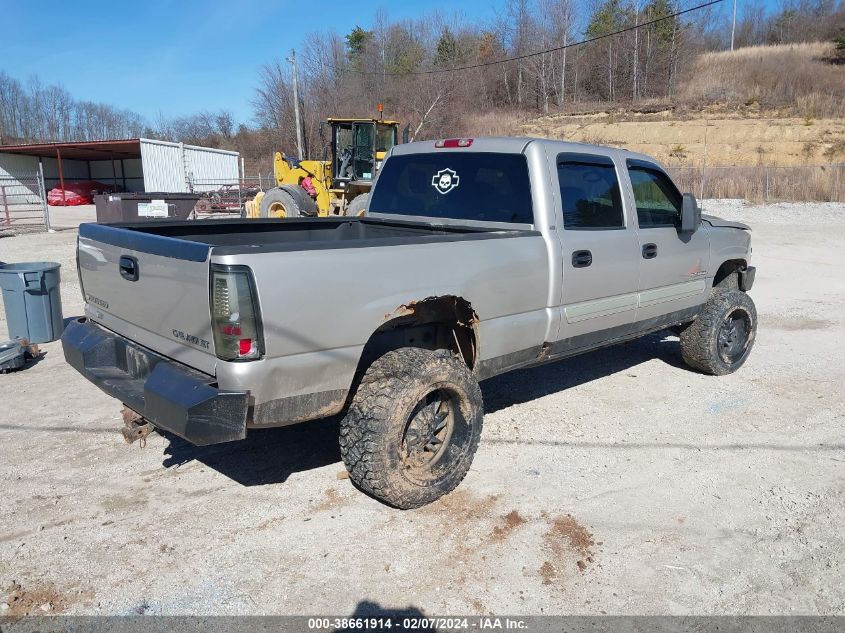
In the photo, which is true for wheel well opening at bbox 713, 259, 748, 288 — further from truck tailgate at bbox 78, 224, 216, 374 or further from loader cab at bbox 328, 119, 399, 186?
loader cab at bbox 328, 119, 399, 186

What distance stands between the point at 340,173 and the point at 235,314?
587 inches

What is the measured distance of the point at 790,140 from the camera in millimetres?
40469

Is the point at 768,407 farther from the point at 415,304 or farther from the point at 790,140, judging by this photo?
the point at 790,140

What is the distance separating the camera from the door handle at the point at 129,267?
140 inches

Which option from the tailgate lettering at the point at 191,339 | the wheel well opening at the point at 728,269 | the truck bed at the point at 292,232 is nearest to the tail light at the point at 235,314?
the tailgate lettering at the point at 191,339

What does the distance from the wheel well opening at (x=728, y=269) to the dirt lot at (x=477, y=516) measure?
1219mm

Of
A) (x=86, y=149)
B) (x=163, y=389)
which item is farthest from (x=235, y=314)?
(x=86, y=149)

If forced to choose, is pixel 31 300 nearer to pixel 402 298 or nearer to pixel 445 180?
pixel 445 180

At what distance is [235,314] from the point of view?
298cm

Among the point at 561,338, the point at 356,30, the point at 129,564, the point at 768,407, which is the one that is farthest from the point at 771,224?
the point at 356,30

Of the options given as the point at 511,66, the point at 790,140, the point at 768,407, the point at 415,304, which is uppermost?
the point at 511,66

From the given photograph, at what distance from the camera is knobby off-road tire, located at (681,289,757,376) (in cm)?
617

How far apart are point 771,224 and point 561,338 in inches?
808

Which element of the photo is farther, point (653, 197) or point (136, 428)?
point (653, 197)
